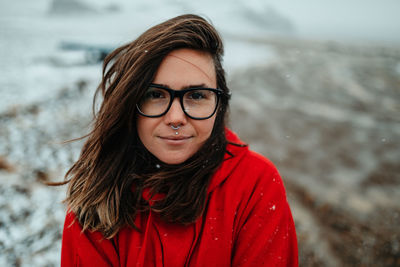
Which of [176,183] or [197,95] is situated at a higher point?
[197,95]

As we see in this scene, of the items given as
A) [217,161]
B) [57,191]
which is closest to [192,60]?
[217,161]

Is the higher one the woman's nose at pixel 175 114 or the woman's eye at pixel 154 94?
the woman's eye at pixel 154 94

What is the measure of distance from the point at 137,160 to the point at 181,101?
505mm

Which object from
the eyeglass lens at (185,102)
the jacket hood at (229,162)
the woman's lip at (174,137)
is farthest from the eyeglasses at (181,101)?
the jacket hood at (229,162)

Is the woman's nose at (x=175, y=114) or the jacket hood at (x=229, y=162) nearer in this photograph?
the woman's nose at (x=175, y=114)

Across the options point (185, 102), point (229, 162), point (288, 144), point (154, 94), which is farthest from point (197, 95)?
point (288, 144)

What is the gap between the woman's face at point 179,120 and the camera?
1212mm

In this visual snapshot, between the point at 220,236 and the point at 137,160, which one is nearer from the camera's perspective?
the point at 220,236

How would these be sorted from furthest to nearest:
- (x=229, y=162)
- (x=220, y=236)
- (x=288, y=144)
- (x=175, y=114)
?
(x=288, y=144)
(x=229, y=162)
(x=220, y=236)
(x=175, y=114)

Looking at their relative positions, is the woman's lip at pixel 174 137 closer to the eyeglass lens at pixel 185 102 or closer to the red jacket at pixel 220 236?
the eyeglass lens at pixel 185 102

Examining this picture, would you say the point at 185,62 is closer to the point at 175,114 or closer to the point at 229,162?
the point at 175,114

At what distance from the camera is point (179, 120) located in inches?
47.6

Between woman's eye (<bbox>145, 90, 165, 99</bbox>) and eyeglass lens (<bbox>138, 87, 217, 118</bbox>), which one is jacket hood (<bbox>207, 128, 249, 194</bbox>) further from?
woman's eye (<bbox>145, 90, 165, 99</bbox>)

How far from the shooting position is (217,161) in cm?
139
